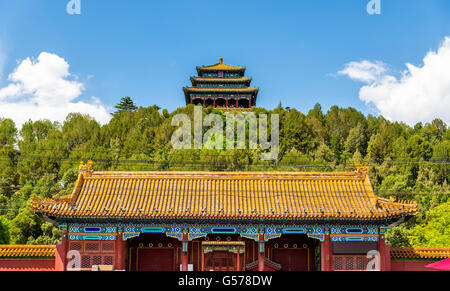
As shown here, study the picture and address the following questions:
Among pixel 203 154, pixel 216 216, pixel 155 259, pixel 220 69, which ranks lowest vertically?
pixel 155 259

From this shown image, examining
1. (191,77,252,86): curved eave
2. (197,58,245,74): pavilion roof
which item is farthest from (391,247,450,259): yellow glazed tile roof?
(197,58,245,74): pavilion roof

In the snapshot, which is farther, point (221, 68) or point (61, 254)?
point (221, 68)

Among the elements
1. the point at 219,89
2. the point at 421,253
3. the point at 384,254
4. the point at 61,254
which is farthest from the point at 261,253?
the point at 219,89

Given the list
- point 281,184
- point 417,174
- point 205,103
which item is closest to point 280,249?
point 281,184

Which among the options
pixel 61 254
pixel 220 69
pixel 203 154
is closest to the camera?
pixel 61 254

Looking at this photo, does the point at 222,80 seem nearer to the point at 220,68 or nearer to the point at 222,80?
the point at 222,80

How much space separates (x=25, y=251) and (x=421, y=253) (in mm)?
14595

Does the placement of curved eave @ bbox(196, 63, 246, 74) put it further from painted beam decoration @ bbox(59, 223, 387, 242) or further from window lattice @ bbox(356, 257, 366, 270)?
window lattice @ bbox(356, 257, 366, 270)

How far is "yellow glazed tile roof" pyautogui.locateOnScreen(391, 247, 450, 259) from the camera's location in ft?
57.2

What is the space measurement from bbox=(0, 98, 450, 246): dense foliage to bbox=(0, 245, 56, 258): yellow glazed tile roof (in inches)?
717

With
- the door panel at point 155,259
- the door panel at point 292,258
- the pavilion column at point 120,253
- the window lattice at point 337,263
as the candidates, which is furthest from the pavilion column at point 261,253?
the pavilion column at point 120,253

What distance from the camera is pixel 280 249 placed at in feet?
61.2

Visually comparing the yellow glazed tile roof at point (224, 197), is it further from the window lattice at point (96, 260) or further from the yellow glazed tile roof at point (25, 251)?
the yellow glazed tile roof at point (25, 251)

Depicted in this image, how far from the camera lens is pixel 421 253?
1750 centimetres
